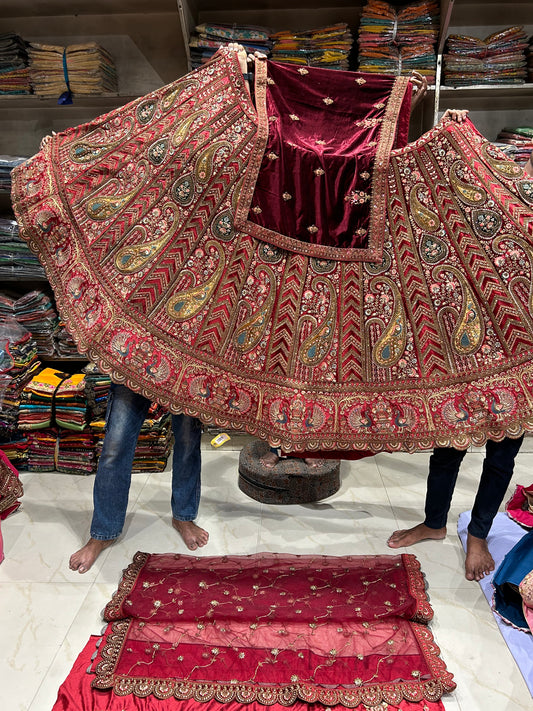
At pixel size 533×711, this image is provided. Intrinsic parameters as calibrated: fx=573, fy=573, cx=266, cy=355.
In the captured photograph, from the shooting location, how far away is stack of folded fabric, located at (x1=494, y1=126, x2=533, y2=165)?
298 centimetres

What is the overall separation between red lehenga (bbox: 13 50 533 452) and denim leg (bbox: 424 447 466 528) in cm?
46

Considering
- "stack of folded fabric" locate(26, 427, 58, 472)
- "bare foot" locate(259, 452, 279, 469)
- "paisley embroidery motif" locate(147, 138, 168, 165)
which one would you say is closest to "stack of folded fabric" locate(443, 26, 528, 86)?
"paisley embroidery motif" locate(147, 138, 168, 165)

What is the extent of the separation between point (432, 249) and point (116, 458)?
1.32 meters

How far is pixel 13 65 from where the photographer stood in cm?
297

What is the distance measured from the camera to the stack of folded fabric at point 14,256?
10.0ft

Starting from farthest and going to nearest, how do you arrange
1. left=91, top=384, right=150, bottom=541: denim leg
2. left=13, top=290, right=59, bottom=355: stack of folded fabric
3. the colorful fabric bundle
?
left=13, top=290, right=59, bottom=355: stack of folded fabric, the colorful fabric bundle, left=91, top=384, right=150, bottom=541: denim leg

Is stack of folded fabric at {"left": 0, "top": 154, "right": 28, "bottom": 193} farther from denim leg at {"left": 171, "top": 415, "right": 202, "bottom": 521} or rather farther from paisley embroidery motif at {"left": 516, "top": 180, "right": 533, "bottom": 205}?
paisley embroidery motif at {"left": 516, "top": 180, "right": 533, "bottom": 205}

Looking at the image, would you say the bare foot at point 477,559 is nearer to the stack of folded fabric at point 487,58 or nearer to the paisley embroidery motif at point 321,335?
the paisley embroidery motif at point 321,335

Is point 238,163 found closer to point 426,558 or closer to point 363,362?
point 363,362

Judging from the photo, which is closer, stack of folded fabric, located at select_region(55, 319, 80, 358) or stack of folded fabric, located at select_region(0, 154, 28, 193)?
stack of folded fabric, located at select_region(0, 154, 28, 193)

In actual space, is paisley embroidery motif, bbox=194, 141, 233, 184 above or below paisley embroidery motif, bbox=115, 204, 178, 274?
above

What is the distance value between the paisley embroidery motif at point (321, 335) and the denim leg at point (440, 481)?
721 mm

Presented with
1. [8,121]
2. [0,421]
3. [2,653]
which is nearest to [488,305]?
[2,653]

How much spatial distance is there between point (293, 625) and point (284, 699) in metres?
0.29
